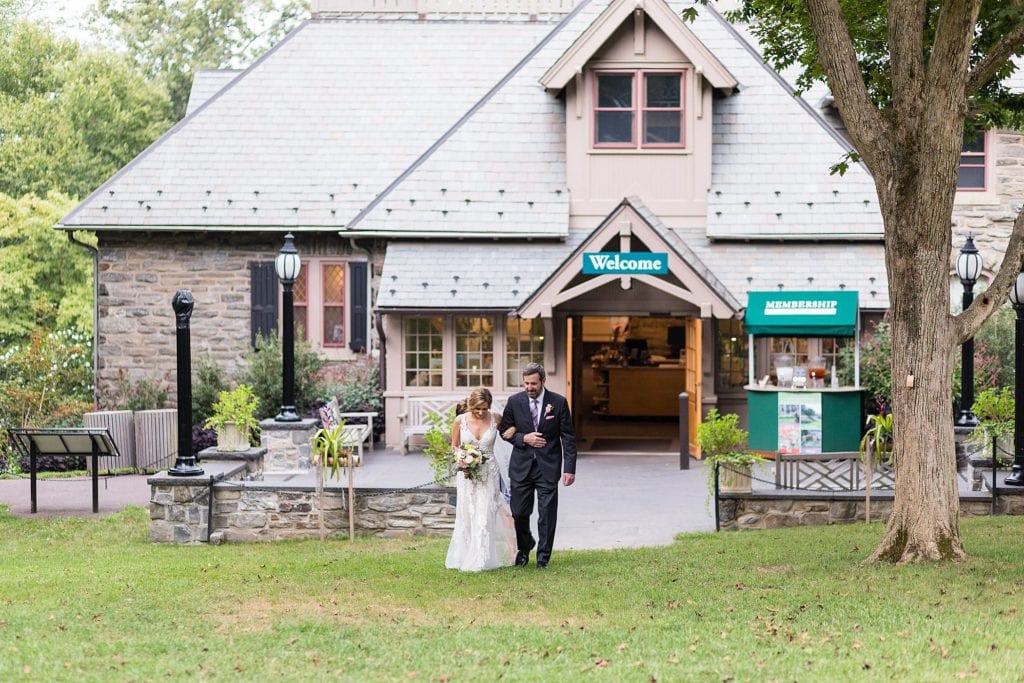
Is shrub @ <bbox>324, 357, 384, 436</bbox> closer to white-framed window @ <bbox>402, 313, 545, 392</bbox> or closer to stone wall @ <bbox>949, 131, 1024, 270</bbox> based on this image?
white-framed window @ <bbox>402, 313, 545, 392</bbox>

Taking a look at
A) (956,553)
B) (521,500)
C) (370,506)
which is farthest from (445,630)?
(370,506)

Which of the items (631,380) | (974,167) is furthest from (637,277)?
(974,167)

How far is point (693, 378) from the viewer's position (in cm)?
2045

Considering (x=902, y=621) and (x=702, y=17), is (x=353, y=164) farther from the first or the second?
(x=902, y=621)

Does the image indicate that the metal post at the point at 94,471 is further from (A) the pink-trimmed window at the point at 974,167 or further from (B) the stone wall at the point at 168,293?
(A) the pink-trimmed window at the point at 974,167

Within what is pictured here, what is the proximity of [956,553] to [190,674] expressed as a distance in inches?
245

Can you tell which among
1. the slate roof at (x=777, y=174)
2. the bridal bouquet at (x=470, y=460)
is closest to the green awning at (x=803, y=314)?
the slate roof at (x=777, y=174)

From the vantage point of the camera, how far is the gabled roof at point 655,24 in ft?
68.2

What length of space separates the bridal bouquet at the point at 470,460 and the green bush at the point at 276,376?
33.2 feet

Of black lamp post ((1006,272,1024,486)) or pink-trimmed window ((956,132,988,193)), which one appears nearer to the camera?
black lamp post ((1006,272,1024,486))

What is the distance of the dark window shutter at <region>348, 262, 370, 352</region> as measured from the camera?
75.8 ft

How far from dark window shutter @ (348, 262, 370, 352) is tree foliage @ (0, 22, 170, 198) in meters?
15.5

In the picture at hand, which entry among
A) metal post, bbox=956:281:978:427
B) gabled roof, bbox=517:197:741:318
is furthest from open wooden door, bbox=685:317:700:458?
metal post, bbox=956:281:978:427

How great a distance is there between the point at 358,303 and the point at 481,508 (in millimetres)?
11956
